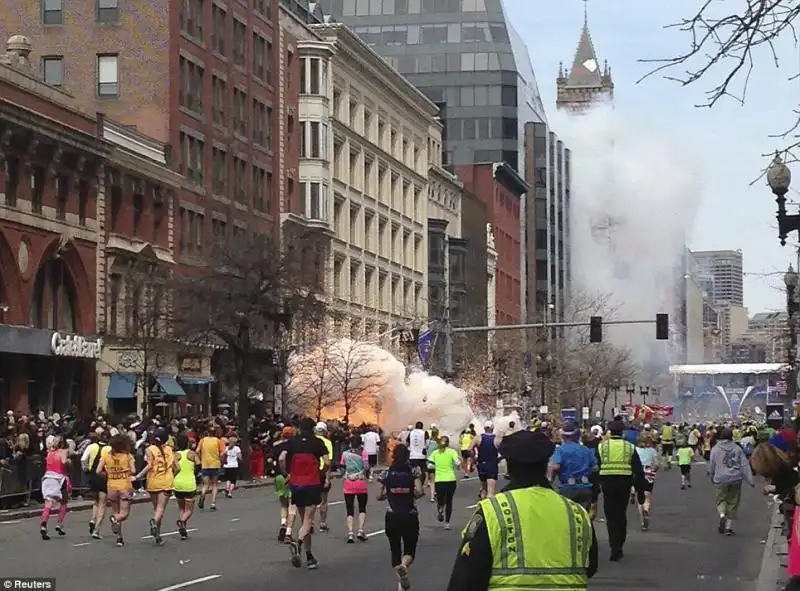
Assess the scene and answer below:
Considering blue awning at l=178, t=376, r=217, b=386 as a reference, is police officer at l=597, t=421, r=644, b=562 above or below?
below

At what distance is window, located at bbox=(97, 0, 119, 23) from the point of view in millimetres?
62531

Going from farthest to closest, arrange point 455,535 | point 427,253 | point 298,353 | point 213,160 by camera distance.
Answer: point 427,253, point 213,160, point 298,353, point 455,535

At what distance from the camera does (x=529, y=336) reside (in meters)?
109

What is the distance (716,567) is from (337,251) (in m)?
63.2

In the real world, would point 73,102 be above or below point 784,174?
above

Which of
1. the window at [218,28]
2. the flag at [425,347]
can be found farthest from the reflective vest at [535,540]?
the flag at [425,347]

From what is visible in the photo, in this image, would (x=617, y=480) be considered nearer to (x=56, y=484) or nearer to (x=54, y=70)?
(x=56, y=484)

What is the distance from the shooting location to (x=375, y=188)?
303ft

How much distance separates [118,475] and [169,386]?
108ft

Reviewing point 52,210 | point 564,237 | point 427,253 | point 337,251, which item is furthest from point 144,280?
point 564,237

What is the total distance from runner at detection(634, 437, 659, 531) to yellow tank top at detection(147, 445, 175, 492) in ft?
23.7

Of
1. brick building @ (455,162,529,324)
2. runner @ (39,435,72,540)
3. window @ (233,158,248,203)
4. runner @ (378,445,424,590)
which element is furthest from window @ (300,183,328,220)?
runner @ (378,445,424,590)

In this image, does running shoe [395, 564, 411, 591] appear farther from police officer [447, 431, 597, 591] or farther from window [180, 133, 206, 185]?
window [180, 133, 206, 185]

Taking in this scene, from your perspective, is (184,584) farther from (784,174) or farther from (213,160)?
(213,160)
